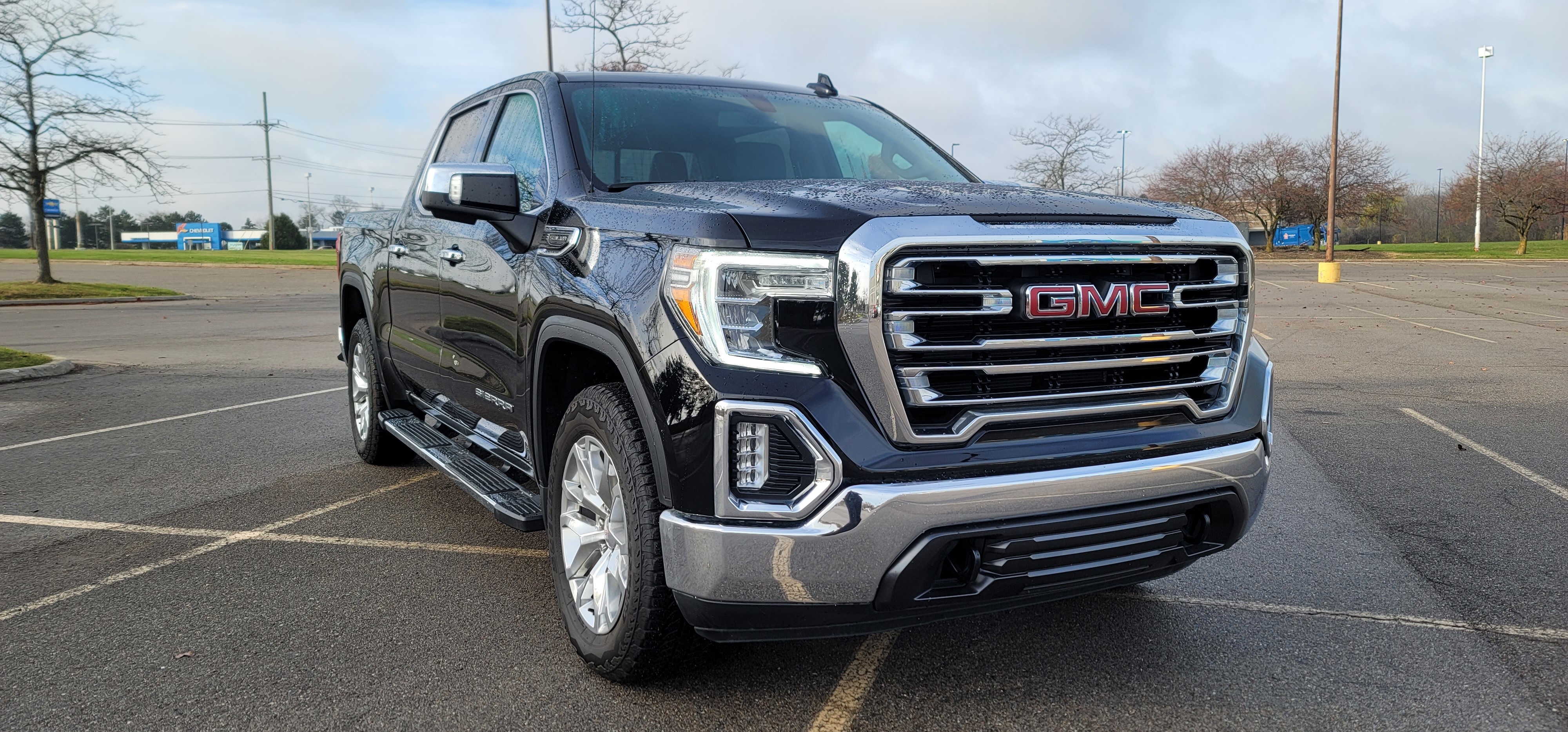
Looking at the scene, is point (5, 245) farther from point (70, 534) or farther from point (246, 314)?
point (70, 534)

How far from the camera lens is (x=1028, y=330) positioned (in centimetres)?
271

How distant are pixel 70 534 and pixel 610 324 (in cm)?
341


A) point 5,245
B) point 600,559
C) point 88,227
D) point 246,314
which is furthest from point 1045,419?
point 88,227

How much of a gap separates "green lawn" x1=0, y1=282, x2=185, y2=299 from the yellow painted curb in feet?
95.5

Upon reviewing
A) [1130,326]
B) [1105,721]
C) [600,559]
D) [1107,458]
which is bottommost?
[1105,721]

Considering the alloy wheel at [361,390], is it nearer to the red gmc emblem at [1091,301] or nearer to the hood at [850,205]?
the hood at [850,205]

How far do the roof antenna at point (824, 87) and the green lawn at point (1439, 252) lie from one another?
4766 centimetres

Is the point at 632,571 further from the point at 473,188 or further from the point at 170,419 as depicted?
the point at 170,419

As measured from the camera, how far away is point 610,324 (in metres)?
2.92

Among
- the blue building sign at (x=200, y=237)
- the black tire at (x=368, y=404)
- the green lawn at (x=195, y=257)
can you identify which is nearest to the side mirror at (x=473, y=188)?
the black tire at (x=368, y=404)

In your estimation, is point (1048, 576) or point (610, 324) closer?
point (1048, 576)

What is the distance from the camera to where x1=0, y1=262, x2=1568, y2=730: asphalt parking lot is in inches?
117

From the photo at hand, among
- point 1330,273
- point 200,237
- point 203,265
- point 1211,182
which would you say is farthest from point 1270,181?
point 200,237

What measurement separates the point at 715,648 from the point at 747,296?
118 centimetres
